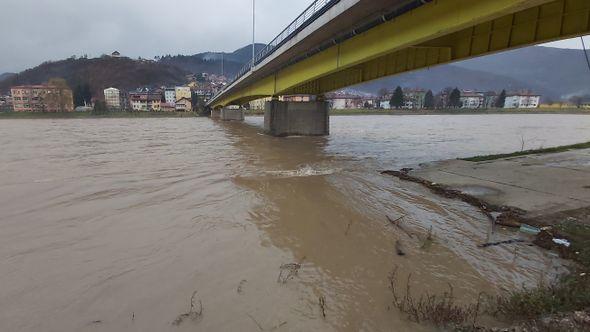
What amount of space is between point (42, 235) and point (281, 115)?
2947 cm

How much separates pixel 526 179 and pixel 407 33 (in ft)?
23.3

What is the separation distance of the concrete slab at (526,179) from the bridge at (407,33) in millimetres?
4834

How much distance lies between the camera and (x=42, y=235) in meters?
8.54

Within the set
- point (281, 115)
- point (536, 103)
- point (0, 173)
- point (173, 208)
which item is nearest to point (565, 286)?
point (173, 208)

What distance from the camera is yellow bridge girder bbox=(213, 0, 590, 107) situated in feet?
37.4

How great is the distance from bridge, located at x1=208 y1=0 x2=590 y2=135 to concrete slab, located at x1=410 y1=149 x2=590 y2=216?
4834 mm

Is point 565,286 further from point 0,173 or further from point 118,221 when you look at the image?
point 0,173

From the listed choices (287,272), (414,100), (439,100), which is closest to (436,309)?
(287,272)

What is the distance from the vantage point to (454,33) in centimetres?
1580

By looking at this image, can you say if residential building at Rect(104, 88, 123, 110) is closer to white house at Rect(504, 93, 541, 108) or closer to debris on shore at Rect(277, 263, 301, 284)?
debris on shore at Rect(277, 263, 301, 284)

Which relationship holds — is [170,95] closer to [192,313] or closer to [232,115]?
[232,115]

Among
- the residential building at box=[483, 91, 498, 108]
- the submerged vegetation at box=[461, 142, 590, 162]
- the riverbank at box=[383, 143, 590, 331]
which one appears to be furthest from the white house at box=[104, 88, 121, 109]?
the residential building at box=[483, 91, 498, 108]

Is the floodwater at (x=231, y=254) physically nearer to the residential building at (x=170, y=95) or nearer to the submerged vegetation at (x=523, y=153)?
the submerged vegetation at (x=523, y=153)

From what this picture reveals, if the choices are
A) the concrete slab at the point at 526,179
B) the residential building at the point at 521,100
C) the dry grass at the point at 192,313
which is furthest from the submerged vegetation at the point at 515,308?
the residential building at the point at 521,100
